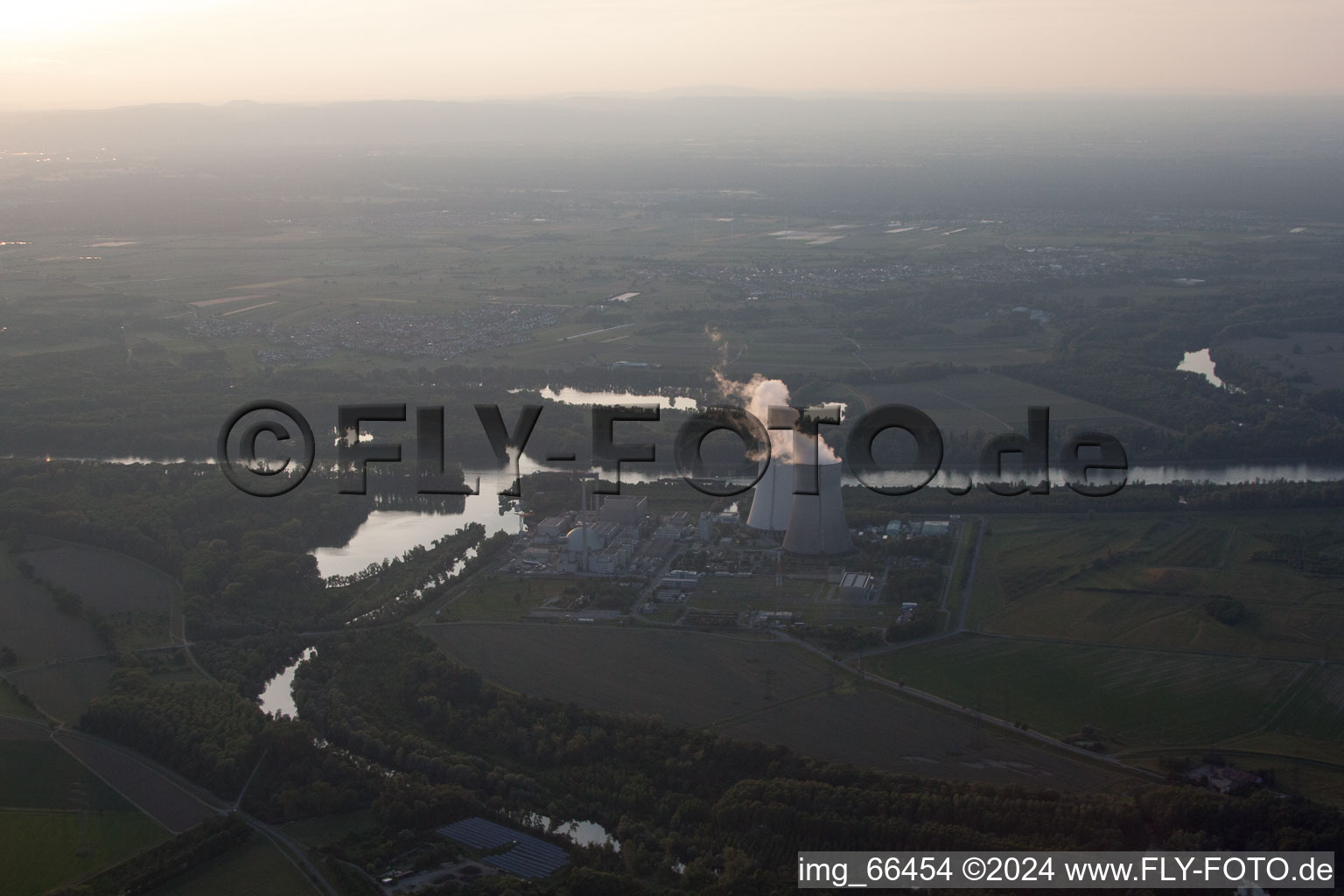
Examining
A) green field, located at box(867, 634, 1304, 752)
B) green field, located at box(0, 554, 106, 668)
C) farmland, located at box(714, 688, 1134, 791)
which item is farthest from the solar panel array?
green field, located at box(0, 554, 106, 668)

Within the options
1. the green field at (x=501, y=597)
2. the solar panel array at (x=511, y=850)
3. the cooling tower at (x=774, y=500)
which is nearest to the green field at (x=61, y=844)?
the solar panel array at (x=511, y=850)

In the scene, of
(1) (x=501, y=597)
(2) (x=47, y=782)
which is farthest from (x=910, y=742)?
(2) (x=47, y=782)

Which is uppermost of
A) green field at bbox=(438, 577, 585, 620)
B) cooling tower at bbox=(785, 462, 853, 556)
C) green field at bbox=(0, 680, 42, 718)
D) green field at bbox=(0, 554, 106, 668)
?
cooling tower at bbox=(785, 462, 853, 556)

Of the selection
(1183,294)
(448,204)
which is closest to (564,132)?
(448,204)

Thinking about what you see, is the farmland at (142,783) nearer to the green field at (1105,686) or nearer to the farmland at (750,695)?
the farmland at (750,695)

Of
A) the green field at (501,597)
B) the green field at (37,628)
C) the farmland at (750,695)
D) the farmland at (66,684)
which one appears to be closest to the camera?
the farmland at (750,695)

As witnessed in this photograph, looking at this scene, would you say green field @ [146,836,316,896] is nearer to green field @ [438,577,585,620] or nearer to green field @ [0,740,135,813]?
green field @ [0,740,135,813]
